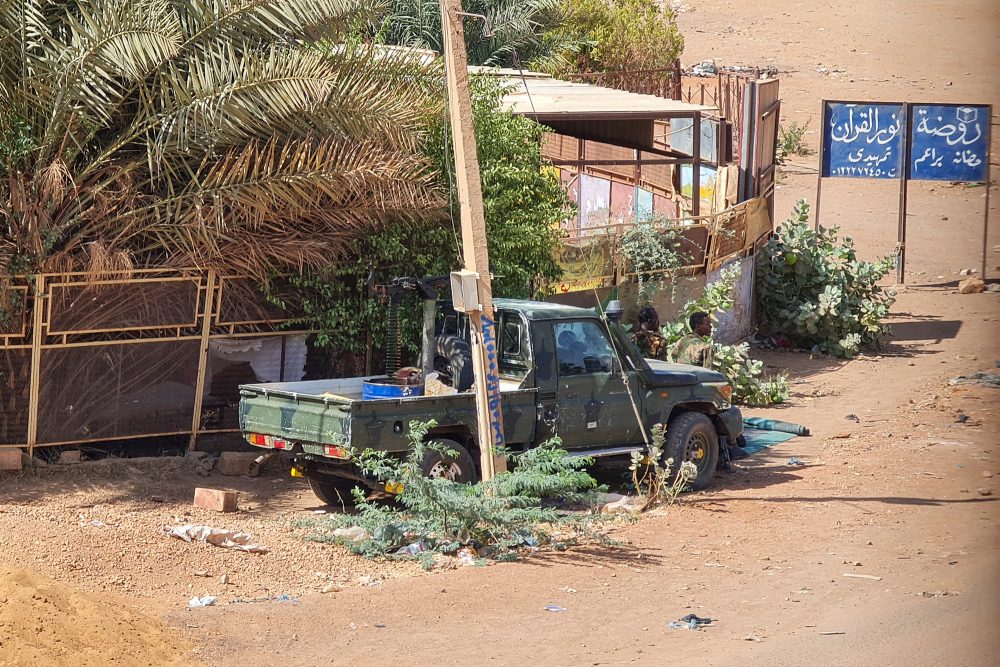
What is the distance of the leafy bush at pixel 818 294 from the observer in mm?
19766

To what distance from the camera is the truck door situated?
11.3 meters

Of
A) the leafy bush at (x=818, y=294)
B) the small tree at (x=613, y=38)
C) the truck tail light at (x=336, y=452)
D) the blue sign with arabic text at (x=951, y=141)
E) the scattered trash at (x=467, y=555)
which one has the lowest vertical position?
the scattered trash at (x=467, y=555)

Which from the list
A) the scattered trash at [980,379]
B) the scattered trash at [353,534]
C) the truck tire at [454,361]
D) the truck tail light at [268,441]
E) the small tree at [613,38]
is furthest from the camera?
the small tree at [613,38]

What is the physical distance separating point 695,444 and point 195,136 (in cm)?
549

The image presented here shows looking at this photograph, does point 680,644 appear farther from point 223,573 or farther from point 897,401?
point 897,401

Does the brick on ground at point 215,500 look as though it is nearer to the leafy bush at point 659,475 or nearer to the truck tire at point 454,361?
the truck tire at point 454,361

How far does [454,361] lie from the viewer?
11.4 meters

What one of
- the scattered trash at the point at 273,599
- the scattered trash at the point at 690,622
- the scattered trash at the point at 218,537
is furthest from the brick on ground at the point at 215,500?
the scattered trash at the point at 690,622

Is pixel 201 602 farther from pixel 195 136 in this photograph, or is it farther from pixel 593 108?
pixel 593 108

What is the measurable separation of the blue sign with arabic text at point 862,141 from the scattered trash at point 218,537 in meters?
17.8

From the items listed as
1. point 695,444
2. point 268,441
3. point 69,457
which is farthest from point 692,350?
point 69,457

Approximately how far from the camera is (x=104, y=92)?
11641 millimetres

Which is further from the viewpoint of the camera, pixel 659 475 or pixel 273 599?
pixel 659 475

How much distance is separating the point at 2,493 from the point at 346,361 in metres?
3.75
